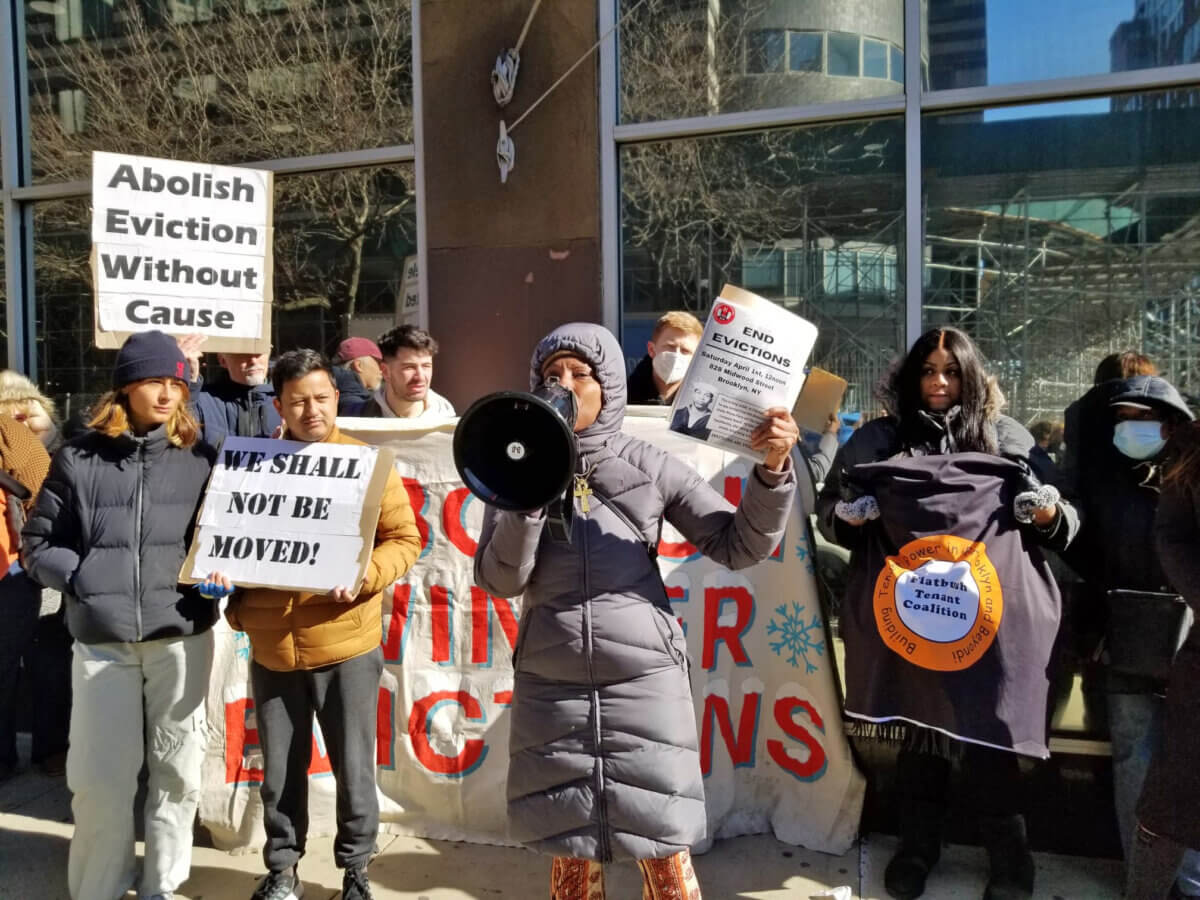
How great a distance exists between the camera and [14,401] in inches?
175

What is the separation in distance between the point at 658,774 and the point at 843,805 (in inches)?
55.5

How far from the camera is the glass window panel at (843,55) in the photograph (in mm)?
4664

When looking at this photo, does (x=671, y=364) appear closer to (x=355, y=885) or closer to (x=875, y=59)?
(x=875, y=59)

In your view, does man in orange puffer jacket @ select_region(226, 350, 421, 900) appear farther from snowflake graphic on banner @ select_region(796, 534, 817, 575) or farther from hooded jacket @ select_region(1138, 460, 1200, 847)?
hooded jacket @ select_region(1138, 460, 1200, 847)

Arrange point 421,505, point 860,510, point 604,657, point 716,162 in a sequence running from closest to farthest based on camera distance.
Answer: point 604,657 → point 860,510 → point 421,505 → point 716,162

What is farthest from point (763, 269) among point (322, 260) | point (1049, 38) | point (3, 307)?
point (3, 307)

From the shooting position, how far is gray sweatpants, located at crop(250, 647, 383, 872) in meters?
3.03

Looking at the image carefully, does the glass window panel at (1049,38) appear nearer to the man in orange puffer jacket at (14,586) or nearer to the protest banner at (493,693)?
the protest banner at (493,693)

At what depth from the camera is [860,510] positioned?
3.09m

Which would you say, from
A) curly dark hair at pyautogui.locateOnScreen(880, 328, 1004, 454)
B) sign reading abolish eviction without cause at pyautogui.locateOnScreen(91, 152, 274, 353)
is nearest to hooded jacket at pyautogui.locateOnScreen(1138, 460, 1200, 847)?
curly dark hair at pyautogui.locateOnScreen(880, 328, 1004, 454)

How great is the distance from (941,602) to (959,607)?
0.18ft

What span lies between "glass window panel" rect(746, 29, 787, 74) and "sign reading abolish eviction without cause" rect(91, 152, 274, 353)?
2.37 metres

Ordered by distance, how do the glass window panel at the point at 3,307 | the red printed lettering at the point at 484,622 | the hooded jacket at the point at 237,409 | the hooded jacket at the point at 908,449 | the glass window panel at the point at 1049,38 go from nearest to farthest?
1. the hooded jacket at the point at 908,449
2. the red printed lettering at the point at 484,622
3. the hooded jacket at the point at 237,409
4. the glass window panel at the point at 1049,38
5. the glass window panel at the point at 3,307

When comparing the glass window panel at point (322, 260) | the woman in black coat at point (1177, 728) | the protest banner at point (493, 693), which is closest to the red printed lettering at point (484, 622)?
the protest banner at point (493, 693)
